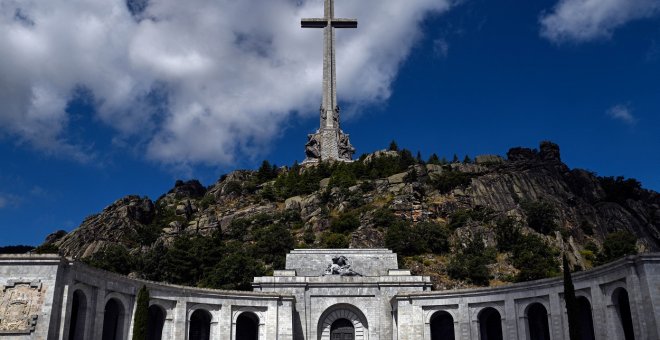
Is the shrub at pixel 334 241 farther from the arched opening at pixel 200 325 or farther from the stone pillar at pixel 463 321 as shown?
the stone pillar at pixel 463 321

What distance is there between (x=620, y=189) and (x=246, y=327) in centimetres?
7639

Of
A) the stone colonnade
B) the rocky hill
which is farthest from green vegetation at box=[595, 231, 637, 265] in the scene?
the stone colonnade

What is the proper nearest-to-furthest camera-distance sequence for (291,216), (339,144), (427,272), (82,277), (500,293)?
(82,277)
(500,293)
(427,272)
(291,216)
(339,144)

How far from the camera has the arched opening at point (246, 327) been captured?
53247mm

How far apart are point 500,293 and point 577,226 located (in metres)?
48.1

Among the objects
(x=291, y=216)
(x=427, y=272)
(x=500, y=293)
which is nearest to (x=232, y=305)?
(x=500, y=293)

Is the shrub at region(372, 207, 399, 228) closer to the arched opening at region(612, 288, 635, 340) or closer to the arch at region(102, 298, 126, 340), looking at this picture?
the arched opening at region(612, 288, 635, 340)

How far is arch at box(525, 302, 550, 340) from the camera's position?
4881cm

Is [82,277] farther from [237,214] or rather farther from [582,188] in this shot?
[582,188]

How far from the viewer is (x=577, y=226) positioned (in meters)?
91.6

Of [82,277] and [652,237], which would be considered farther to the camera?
[652,237]

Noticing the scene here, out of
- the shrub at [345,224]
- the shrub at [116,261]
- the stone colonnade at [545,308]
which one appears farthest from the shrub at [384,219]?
the stone colonnade at [545,308]

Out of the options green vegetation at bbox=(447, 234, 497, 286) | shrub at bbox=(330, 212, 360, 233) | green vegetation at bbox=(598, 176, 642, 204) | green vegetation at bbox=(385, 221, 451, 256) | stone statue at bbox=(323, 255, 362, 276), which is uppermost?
green vegetation at bbox=(598, 176, 642, 204)

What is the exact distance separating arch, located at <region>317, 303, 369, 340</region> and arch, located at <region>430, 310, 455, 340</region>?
5.70 m
